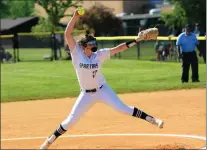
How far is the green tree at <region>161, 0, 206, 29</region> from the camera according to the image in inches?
1267

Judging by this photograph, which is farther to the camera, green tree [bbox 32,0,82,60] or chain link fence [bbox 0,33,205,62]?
green tree [bbox 32,0,82,60]

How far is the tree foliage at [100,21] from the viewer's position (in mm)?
49000

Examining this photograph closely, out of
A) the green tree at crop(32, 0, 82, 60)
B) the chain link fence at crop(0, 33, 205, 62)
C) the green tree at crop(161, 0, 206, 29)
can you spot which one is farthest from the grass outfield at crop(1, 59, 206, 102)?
the green tree at crop(32, 0, 82, 60)

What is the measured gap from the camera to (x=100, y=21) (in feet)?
165

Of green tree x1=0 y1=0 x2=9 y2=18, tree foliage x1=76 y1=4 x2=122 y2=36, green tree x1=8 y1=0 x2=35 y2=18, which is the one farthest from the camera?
green tree x1=8 y1=0 x2=35 y2=18

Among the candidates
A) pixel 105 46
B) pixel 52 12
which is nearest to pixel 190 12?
pixel 105 46

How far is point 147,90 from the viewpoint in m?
18.2

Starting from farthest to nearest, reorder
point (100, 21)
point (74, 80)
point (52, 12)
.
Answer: point (100, 21) → point (52, 12) → point (74, 80)

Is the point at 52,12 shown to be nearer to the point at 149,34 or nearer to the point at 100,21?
the point at 100,21

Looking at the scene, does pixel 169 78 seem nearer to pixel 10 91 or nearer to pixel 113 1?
pixel 10 91

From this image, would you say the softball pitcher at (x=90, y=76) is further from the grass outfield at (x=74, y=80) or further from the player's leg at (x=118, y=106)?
the grass outfield at (x=74, y=80)

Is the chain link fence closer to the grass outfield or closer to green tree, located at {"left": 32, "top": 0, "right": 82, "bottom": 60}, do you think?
the grass outfield

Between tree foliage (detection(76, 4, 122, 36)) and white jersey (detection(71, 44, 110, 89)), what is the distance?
38.7 m

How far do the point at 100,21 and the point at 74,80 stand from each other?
2795 cm
